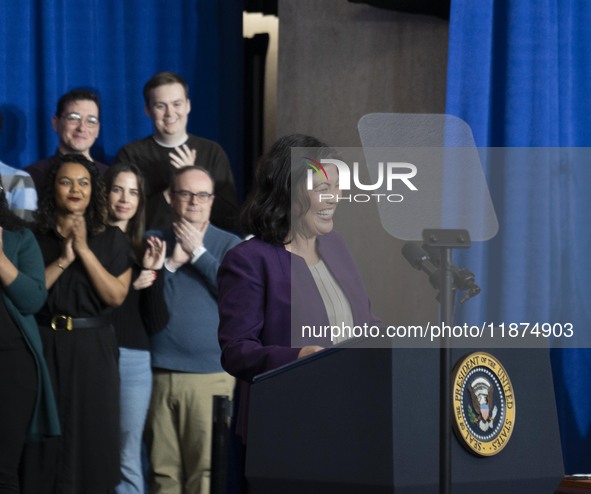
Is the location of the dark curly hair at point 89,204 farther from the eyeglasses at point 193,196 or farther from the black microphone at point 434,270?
the black microphone at point 434,270

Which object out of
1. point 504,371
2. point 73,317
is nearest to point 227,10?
point 73,317

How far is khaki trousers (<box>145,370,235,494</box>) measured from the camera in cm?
404

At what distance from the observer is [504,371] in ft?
5.33

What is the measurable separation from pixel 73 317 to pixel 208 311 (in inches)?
24.8

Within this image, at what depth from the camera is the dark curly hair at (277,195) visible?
6.73 feet

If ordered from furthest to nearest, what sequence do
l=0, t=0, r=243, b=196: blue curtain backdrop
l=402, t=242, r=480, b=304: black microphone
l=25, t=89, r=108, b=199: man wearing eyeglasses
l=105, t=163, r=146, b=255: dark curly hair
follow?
l=0, t=0, r=243, b=196: blue curtain backdrop < l=25, t=89, r=108, b=199: man wearing eyeglasses < l=105, t=163, r=146, b=255: dark curly hair < l=402, t=242, r=480, b=304: black microphone

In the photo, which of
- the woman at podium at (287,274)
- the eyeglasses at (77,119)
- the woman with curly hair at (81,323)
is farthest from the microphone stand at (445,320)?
the eyeglasses at (77,119)

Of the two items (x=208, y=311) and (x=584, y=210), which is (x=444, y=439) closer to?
(x=584, y=210)

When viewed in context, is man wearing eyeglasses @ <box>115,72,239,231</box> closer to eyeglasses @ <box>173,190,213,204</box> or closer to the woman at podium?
eyeglasses @ <box>173,190,213,204</box>

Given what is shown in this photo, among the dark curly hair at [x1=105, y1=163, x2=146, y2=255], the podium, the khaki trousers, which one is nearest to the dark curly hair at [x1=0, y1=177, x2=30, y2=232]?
the dark curly hair at [x1=105, y1=163, x2=146, y2=255]

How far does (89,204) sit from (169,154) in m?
0.67

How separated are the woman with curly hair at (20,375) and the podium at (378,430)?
198 centimetres

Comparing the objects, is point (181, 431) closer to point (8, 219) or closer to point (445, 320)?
point (8, 219)

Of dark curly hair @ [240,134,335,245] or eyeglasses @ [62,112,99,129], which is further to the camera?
eyeglasses @ [62,112,99,129]
